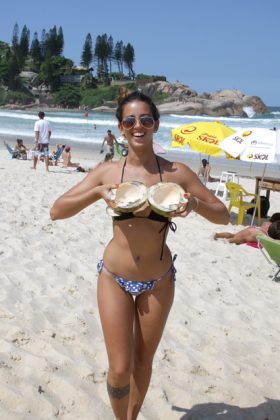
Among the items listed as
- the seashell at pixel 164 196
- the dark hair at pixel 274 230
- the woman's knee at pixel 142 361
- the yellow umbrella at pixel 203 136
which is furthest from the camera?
the yellow umbrella at pixel 203 136

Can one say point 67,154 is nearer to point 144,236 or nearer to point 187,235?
point 187,235

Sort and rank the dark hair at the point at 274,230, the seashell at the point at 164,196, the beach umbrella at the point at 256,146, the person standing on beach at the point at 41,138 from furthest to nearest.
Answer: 1. the person standing on beach at the point at 41,138
2. the beach umbrella at the point at 256,146
3. the dark hair at the point at 274,230
4. the seashell at the point at 164,196

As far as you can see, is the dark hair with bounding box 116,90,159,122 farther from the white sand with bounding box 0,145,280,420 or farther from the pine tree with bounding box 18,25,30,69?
the pine tree with bounding box 18,25,30,69

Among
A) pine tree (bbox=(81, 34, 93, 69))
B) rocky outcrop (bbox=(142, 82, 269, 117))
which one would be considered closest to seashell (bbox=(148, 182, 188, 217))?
rocky outcrop (bbox=(142, 82, 269, 117))

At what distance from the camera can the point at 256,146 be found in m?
8.19

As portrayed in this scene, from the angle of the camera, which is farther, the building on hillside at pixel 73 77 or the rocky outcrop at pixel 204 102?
the building on hillside at pixel 73 77

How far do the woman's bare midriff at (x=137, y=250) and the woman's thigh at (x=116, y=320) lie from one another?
3.6 inches

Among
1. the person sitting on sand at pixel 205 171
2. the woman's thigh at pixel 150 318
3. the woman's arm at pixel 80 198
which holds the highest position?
the woman's arm at pixel 80 198

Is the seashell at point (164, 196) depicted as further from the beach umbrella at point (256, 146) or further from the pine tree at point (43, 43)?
the pine tree at point (43, 43)

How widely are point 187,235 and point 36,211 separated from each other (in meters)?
2.28

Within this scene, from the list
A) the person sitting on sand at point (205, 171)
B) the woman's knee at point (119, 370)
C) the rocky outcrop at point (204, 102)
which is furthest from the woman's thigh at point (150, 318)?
the rocky outcrop at point (204, 102)

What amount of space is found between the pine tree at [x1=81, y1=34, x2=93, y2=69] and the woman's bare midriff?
125m

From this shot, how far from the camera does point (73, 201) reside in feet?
8.41

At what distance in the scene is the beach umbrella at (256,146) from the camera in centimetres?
799
